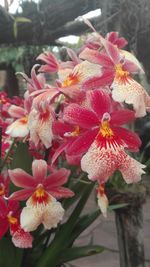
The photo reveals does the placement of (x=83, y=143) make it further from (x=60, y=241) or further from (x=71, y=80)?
(x=60, y=241)

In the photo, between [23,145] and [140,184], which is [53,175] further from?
[140,184]

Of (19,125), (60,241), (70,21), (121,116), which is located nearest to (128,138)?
(121,116)

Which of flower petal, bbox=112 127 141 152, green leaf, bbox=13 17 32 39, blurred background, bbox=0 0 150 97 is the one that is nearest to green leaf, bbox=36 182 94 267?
flower petal, bbox=112 127 141 152

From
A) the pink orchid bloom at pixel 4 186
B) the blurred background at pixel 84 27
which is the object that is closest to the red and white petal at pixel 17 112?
the pink orchid bloom at pixel 4 186

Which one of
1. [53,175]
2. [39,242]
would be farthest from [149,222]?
[53,175]

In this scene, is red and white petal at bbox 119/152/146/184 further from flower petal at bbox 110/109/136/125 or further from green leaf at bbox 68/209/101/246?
green leaf at bbox 68/209/101/246
